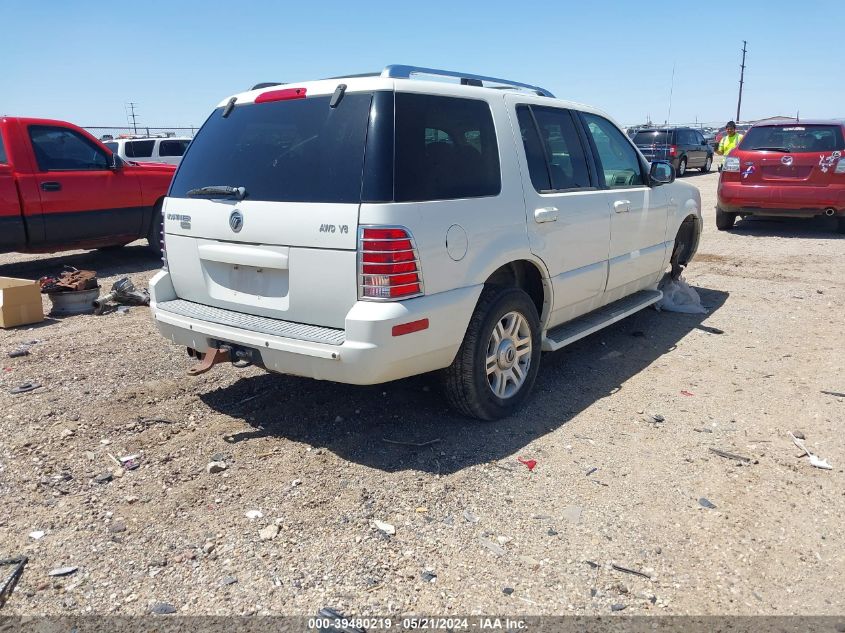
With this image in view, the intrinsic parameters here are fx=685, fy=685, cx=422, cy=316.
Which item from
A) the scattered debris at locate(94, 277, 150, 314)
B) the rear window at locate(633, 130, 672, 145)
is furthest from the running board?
the rear window at locate(633, 130, 672, 145)

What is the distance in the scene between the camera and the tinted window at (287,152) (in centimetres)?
356

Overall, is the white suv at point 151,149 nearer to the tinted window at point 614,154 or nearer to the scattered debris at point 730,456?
the tinted window at point 614,154

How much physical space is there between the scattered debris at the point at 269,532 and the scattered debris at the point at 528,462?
4.54ft

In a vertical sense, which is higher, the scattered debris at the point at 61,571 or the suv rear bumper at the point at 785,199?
the suv rear bumper at the point at 785,199

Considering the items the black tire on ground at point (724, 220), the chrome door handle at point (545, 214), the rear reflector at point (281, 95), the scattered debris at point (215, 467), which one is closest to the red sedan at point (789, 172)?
the black tire on ground at point (724, 220)

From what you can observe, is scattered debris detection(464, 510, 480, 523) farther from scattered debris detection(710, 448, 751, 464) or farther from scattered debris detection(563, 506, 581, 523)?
scattered debris detection(710, 448, 751, 464)

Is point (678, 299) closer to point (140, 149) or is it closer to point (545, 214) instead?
point (545, 214)

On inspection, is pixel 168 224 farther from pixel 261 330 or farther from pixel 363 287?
pixel 363 287

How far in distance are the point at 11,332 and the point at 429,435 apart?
4.52 meters

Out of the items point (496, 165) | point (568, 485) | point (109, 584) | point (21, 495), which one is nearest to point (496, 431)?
point (568, 485)

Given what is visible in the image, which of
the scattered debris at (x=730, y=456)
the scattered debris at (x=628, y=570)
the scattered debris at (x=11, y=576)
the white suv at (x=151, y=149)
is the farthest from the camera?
the white suv at (x=151, y=149)

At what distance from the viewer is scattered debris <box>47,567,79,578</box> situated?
9.43ft

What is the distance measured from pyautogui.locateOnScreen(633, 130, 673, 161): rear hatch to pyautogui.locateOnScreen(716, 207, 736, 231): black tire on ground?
13268 mm

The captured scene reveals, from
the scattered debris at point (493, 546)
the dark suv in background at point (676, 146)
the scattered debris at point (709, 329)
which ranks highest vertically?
the dark suv in background at point (676, 146)
